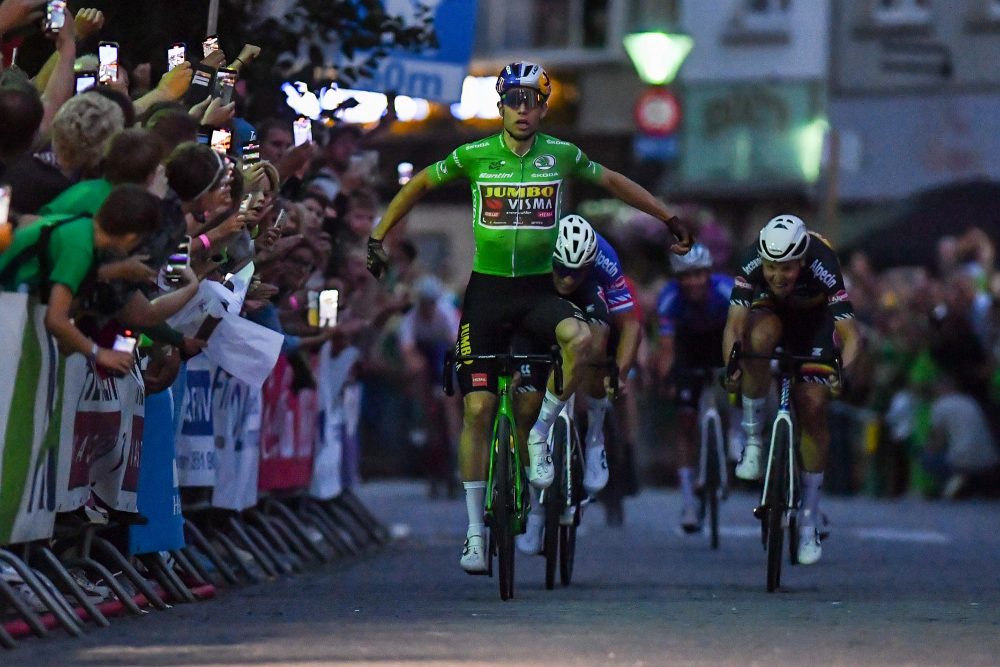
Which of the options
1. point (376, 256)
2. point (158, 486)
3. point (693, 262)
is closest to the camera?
point (158, 486)

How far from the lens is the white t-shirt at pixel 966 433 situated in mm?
26031

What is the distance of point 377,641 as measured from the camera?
9898 millimetres

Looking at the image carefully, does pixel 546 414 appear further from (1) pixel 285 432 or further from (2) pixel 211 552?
(1) pixel 285 432

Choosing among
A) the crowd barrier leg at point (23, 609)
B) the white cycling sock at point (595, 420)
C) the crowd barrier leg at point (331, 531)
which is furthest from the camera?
the crowd barrier leg at point (331, 531)

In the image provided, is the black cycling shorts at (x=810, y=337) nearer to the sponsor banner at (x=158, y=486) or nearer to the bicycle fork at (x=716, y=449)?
the sponsor banner at (x=158, y=486)

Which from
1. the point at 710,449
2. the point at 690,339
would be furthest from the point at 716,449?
the point at 690,339

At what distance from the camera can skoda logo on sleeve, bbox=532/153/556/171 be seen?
12.9m

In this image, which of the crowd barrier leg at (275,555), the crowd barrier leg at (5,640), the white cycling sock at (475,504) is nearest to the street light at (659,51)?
the crowd barrier leg at (275,555)

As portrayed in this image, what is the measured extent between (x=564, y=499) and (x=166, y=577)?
7.70ft

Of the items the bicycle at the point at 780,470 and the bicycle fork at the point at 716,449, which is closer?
the bicycle at the point at 780,470

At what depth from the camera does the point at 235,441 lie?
14.0 m

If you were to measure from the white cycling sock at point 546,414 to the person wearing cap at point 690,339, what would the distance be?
5.20m

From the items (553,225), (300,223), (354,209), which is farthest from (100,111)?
(354,209)

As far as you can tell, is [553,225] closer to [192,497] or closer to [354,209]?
[192,497]
